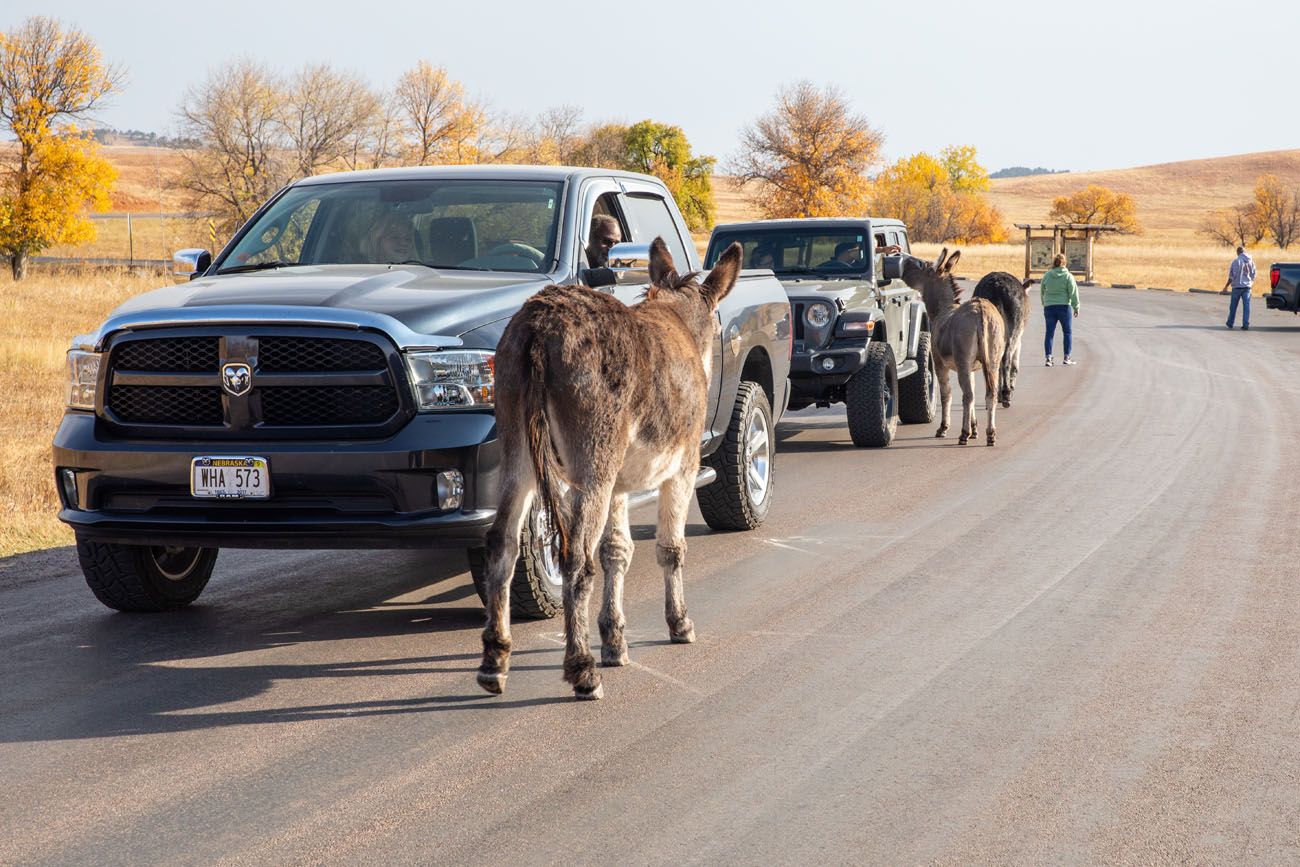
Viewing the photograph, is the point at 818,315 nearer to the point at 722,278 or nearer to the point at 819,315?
the point at 819,315

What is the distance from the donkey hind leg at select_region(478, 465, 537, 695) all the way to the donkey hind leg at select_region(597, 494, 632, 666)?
1.64ft

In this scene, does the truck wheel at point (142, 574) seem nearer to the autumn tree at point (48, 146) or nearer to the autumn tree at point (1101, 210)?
the autumn tree at point (48, 146)

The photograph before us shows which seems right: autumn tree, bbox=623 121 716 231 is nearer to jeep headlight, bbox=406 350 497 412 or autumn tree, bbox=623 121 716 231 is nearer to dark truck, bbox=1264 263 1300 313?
dark truck, bbox=1264 263 1300 313

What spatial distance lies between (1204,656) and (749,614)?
84.6 inches

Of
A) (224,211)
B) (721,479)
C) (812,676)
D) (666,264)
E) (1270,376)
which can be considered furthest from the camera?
(224,211)

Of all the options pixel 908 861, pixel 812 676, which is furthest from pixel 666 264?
pixel 908 861

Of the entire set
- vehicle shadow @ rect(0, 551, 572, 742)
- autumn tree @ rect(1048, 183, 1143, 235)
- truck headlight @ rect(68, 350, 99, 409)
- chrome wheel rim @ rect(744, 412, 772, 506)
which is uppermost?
autumn tree @ rect(1048, 183, 1143, 235)

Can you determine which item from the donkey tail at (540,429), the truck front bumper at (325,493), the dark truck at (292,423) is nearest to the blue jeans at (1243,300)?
the dark truck at (292,423)

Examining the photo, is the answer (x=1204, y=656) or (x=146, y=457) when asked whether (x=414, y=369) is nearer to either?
(x=146, y=457)

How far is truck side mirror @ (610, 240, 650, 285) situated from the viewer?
23.6 ft

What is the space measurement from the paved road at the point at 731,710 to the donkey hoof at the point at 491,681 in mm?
94

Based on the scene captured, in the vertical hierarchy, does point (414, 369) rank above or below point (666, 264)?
below

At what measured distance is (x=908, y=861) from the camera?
4.16m

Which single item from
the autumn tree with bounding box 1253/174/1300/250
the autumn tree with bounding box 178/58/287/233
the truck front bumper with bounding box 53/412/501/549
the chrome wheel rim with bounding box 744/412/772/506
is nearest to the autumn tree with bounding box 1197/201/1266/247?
the autumn tree with bounding box 1253/174/1300/250
